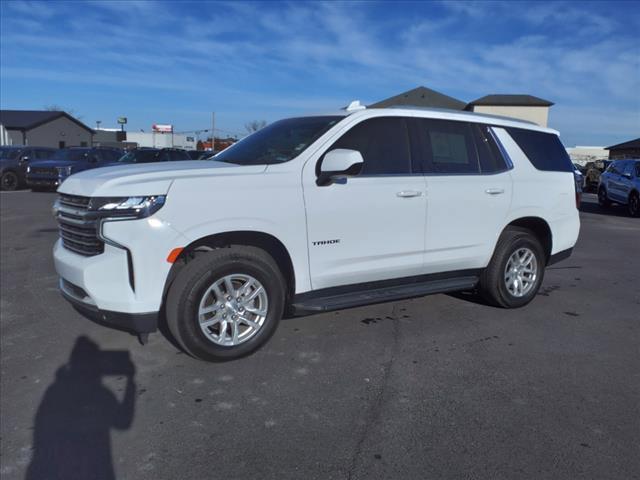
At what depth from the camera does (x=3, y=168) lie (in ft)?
68.6

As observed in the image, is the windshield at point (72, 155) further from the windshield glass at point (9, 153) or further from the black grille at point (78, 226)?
the black grille at point (78, 226)

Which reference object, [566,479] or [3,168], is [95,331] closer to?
[566,479]

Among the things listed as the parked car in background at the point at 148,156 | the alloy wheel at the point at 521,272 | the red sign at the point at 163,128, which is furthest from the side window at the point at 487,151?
the red sign at the point at 163,128

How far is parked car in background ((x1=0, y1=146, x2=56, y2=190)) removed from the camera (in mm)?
21016

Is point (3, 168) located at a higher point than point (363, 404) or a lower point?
higher

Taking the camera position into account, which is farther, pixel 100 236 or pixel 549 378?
pixel 549 378

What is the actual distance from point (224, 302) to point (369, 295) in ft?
4.14

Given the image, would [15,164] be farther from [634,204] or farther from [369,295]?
[634,204]

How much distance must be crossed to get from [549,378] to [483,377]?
48 cm

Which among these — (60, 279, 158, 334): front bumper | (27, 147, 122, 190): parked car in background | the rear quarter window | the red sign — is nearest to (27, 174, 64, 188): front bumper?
(27, 147, 122, 190): parked car in background

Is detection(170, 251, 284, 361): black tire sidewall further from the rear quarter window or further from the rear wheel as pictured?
the rear wheel

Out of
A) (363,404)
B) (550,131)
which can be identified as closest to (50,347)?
(363,404)

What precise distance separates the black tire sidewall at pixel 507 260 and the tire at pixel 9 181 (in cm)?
2111

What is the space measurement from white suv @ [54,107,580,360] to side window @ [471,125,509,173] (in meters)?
0.01
